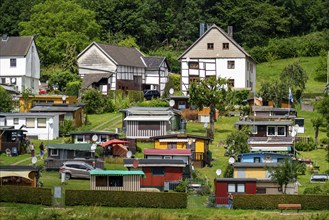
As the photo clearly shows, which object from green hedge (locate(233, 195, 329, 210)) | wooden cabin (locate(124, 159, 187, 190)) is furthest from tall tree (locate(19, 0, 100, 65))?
green hedge (locate(233, 195, 329, 210))

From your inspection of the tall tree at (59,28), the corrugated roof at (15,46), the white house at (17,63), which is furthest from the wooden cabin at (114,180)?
the tall tree at (59,28)

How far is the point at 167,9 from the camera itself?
416 ft

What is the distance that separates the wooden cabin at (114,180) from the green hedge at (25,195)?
4.17 meters

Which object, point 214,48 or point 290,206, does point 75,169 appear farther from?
point 214,48

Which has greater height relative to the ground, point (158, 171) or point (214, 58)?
point (214, 58)

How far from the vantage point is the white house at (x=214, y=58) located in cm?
9831

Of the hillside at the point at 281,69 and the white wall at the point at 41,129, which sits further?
the hillside at the point at 281,69

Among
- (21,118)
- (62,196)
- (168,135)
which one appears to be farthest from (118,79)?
(62,196)

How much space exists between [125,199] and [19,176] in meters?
6.61

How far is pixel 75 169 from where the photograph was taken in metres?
62.1

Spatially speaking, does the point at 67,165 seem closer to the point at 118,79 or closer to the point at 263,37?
the point at 118,79

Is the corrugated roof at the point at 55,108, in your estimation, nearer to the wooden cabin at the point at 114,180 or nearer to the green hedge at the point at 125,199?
the wooden cabin at the point at 114,180

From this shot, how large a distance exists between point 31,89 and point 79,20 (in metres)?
16.5

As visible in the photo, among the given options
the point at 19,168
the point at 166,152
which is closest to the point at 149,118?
the point at 166,152
